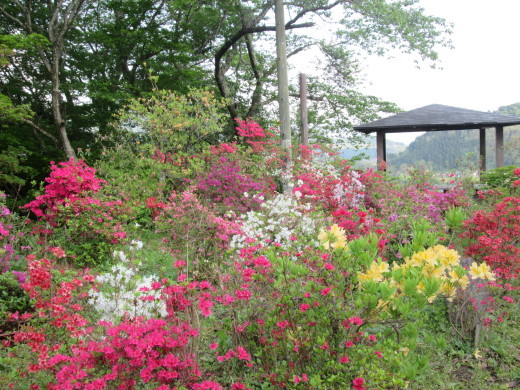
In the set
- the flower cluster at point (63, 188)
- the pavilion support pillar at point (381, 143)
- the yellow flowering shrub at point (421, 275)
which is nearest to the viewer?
the yellow flowering shrub at point (421, 275)

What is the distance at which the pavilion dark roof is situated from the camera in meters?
10.1

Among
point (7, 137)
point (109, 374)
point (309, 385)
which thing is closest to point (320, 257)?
point (309, 385)

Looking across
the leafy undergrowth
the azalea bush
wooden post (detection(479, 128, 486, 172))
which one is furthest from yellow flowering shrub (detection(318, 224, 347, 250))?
wooden post (detection(479, 128, 486, 172))

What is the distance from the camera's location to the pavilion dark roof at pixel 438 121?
33.3ft

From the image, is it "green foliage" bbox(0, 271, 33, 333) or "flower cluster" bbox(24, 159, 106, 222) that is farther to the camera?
"flower cluster" bbox(24, 159, 106, 222)

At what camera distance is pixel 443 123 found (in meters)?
10.1

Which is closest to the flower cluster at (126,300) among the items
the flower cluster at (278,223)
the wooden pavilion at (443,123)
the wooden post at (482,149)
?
the flower cluster at (278,223)

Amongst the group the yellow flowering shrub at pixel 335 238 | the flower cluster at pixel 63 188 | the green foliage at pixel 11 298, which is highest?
the flower cluster at pixel 63 188

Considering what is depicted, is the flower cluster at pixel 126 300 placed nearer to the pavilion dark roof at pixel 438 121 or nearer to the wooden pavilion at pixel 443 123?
the wooden pavilion at pixel 443 123

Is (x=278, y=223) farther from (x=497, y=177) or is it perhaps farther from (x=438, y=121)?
(x=438, y=121)

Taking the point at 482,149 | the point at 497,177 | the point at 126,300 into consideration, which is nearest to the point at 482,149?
the point at 482,149

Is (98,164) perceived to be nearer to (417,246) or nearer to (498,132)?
(417,246)

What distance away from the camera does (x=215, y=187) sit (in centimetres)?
680

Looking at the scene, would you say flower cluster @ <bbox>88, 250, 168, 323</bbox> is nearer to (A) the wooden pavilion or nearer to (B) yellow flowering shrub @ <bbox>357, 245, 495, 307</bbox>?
(B) yellow flowering shrub @ <bbox>357, 245, 495, 307</bbox>
